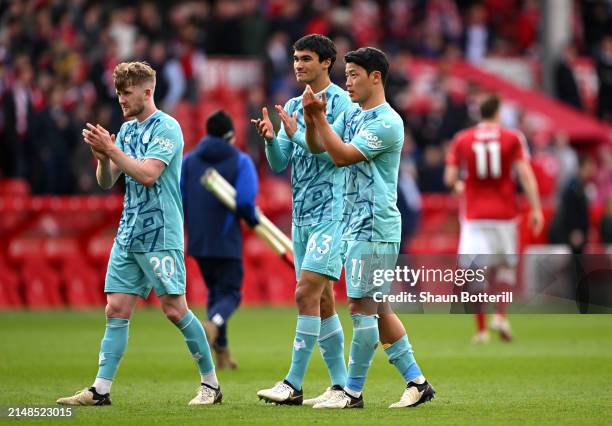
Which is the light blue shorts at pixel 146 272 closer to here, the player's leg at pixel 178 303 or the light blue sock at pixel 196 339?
the player's leg at pixel 178 303

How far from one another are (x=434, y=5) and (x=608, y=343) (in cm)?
1856

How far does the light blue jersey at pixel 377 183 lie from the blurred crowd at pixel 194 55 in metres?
14.1

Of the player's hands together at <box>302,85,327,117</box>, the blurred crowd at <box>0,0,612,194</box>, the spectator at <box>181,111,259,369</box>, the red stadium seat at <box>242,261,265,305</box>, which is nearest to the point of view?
the player's hands together at <box>302,85,327,117</box>

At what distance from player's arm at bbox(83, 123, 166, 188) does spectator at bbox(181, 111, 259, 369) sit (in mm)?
3751

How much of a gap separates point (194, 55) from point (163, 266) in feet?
56.1

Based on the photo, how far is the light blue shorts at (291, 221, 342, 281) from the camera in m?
10.2

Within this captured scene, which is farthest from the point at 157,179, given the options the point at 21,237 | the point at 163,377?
the point at 21,237

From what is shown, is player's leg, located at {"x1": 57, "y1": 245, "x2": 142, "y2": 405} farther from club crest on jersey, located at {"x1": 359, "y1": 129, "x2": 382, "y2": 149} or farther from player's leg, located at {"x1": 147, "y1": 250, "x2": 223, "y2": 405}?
club crest on jersey, located at {"x1": 359, "y1": 129, "x2": 382, "y2": 149}

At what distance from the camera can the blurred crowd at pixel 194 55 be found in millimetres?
23891

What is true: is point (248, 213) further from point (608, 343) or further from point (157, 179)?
point (608, 343)

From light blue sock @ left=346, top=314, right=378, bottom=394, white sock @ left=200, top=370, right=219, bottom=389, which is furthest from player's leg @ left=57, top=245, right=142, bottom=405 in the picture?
light blue sock @ left=346, top=314, right=378, bottom=394

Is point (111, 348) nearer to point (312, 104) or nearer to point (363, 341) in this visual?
point (363, 341)

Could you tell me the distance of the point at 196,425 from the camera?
361 inches

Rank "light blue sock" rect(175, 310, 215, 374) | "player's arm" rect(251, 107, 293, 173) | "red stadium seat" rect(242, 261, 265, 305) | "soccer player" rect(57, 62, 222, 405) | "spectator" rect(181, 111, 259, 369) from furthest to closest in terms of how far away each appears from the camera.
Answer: "red stadium seat" rect(242, 261, 265, 305) < "spectator" rect(181, 111, 259, 369) < "light blue sock" rect(175, 310, 215, 374) < "soccer player" rect(57, 62, 222, 405) < "player's arm" rect(251, 107, 293, 173)
